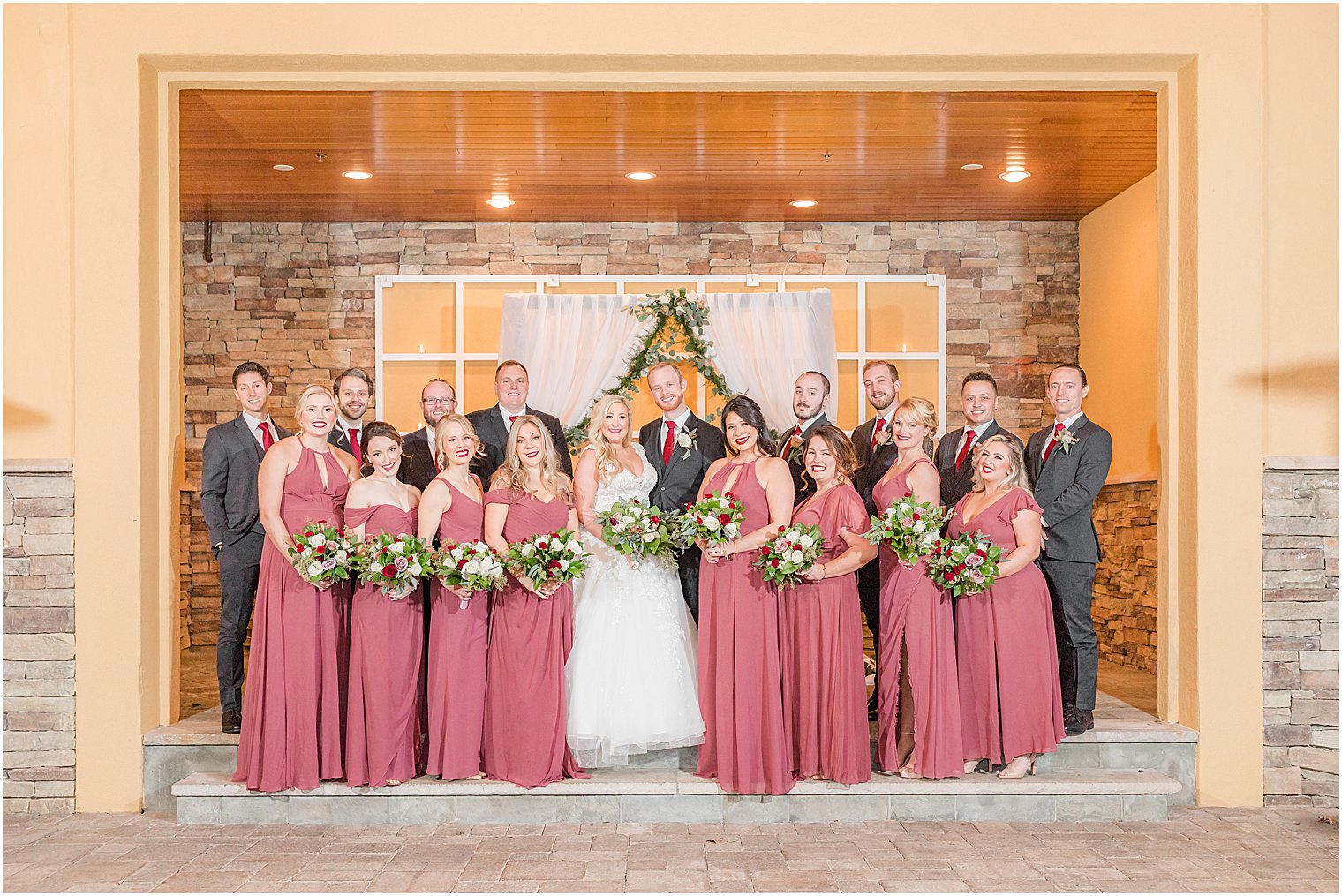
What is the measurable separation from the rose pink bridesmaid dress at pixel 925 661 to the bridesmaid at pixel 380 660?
7.41ft

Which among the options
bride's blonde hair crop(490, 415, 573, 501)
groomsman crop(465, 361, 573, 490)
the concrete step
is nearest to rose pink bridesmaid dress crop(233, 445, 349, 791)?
the concrete step

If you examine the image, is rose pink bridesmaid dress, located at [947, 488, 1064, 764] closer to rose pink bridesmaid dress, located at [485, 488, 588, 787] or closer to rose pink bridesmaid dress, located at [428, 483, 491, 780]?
rose pink bridesmaid dress, located at [485, 488, 588, 787]

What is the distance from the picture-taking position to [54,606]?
5.90m

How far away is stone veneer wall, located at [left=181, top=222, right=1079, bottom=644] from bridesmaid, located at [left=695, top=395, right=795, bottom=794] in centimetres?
430

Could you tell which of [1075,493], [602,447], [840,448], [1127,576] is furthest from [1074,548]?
[1127,576]

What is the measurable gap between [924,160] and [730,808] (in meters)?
4.52

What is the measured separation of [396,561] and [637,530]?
1105 mm

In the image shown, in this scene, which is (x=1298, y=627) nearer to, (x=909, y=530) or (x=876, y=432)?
(x=909, y=530)

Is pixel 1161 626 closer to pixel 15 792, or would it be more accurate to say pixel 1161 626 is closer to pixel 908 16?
pixel 908 16

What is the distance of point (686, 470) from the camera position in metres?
6.65

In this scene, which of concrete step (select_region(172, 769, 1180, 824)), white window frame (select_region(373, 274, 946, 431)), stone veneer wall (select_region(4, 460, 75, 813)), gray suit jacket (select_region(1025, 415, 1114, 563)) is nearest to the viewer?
concrete step (select_region(172, 769, 1180, 824))

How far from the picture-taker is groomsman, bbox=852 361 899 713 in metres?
6.51

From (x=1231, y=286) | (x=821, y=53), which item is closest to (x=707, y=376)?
(x=821, y=53)

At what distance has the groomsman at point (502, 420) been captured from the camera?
7.01 m
